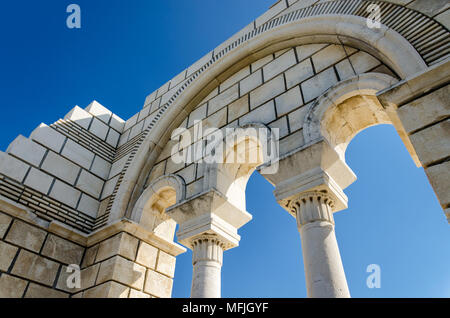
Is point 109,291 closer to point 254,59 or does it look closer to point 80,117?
point 80,117

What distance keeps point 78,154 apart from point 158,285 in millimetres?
3470

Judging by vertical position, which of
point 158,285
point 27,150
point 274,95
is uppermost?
point 274,95

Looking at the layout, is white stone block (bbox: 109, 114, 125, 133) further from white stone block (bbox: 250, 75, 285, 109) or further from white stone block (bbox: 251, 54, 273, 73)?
white stone block (bbox: 250, 75, 285, 109)

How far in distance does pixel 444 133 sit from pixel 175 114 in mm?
5374

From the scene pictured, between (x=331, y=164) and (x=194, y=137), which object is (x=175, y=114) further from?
(x=331, y=164)

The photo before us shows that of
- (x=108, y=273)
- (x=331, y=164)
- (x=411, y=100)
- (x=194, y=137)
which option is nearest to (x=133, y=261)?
(x=108, y=273)

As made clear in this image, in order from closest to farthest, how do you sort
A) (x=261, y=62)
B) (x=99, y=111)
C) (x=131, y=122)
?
(x=261, y=62)
(x=99, y=111)
(x=131, y=122)

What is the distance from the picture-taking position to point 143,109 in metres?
8.93

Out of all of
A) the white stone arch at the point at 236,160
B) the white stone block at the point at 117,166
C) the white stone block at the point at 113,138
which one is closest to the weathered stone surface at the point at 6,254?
the white stone block at the point at 117,166

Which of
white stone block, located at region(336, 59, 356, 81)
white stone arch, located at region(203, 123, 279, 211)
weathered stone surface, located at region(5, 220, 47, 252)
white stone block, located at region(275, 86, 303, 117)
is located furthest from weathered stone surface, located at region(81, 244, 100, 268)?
white stone block, located at region(336, 59, 356, 81)

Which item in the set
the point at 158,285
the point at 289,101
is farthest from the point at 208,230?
the point at 289,101

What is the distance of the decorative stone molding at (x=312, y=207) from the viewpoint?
4.04m

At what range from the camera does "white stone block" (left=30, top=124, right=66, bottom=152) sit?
6789 mm

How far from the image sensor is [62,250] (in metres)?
6.02
